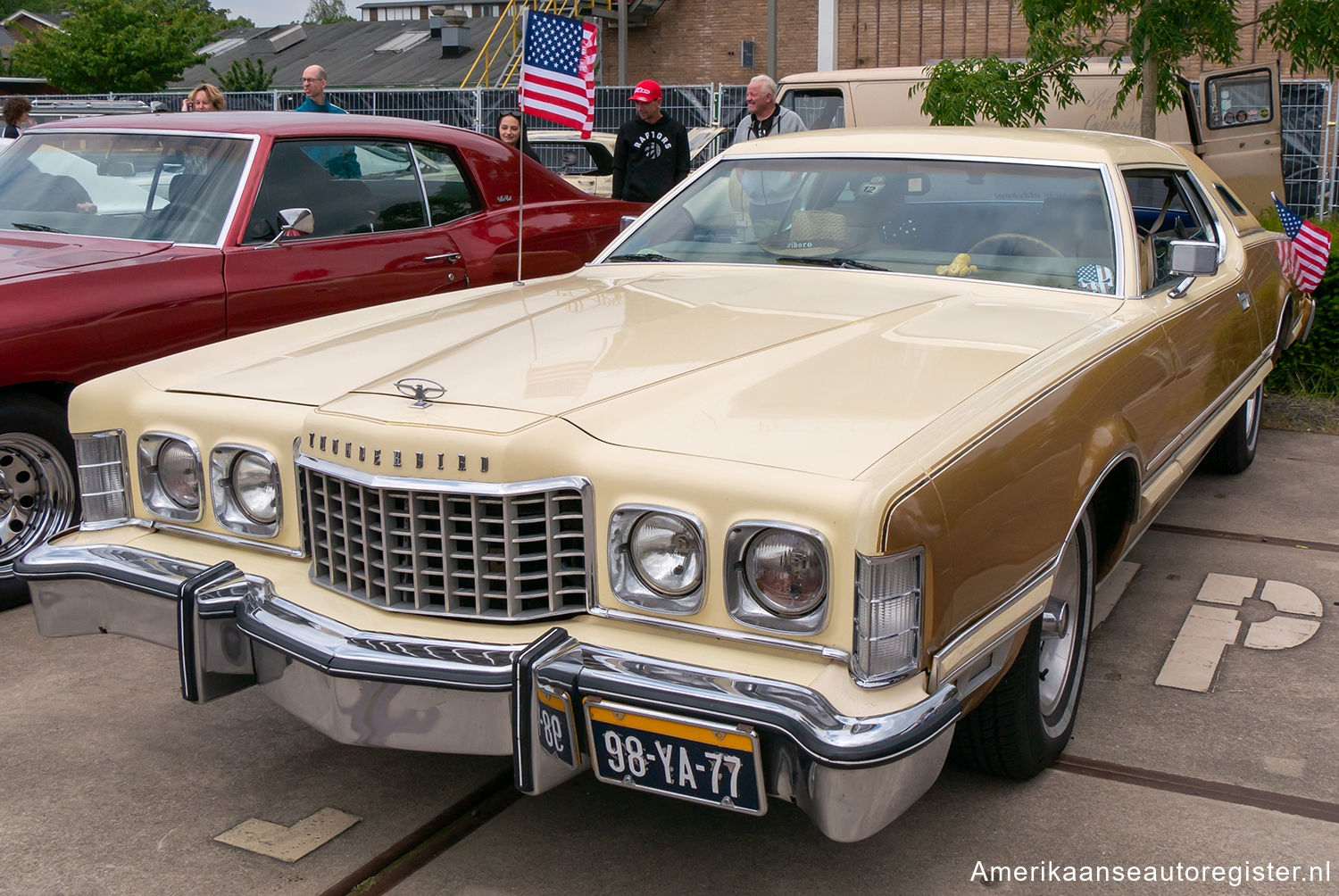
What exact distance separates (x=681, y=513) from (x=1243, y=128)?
9.59m

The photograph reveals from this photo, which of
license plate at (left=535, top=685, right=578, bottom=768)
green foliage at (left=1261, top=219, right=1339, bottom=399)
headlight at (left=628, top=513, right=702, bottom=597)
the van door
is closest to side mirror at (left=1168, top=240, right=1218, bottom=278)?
headlight at (left=628, top=513, right=702, bottom=597)

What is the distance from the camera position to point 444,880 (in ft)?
8.59

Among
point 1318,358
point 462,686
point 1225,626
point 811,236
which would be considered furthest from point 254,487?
point 1318,358

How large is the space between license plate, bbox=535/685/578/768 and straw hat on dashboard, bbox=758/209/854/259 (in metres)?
2.10

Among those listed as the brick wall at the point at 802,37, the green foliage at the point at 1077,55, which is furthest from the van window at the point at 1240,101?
the brick wall at the point at 802,37

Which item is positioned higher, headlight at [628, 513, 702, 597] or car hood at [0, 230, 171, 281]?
car hood at [0, 230, 171, 281]

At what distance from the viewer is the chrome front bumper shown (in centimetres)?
211

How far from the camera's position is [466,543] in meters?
2.47

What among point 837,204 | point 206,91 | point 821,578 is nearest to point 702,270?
point 837,204

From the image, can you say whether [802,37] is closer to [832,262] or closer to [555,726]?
[832,262]

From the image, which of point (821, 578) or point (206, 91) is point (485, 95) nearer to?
point (206, 91)

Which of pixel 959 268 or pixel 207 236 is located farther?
pixel 207 236

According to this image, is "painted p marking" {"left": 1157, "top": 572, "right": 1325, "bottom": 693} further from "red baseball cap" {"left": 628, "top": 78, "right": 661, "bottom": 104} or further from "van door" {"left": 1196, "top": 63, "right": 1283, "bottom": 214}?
"van door" {"left": 1196, "top": 63, "right": 1283, "bottom": 214}

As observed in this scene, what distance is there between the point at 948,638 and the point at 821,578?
10.9 inches
